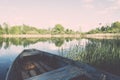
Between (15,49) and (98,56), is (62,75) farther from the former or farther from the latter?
(15,49)

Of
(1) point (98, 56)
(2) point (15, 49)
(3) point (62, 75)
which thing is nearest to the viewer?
(3) point (62, 75)

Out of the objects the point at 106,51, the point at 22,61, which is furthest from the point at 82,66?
the point at 106,51

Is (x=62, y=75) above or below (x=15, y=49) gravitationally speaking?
above

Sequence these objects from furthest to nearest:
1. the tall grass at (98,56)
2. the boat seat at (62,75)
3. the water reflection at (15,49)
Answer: the water reflection at (15,49) < the tall grass at (98,56) < the boat seat at (62,75)

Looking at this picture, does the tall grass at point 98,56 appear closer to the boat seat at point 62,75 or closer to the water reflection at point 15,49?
the water reflection at point 15,49

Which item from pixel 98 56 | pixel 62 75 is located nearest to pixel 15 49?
pixel 98 56

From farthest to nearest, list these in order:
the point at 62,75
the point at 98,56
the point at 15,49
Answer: the point at 15,49 → the point at 98,56 → the point at 62,75

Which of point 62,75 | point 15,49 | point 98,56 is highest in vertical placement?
Answer: point 62,75

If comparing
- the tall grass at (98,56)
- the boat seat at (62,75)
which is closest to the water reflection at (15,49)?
the tall grass at (98,56)

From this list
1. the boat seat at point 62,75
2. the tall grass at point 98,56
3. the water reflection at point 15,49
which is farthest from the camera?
the water reflection at point 15,49

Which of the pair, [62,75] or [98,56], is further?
[98,56]

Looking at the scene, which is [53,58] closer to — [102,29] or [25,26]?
[102,29]

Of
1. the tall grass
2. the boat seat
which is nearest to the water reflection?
the tall grass

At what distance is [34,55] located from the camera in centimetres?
1129
